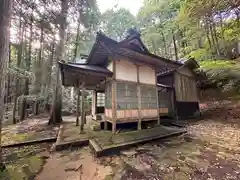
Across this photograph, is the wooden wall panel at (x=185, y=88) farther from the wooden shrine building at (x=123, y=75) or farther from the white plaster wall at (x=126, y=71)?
the white plaster wall at (x=126, y=71)

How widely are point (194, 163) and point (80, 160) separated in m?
3.13

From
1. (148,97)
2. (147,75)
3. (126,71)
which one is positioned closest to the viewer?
(126,71)

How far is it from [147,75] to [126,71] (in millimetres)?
1485

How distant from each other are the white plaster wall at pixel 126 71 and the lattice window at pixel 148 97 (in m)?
0.86

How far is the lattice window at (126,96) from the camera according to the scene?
6.62 meters

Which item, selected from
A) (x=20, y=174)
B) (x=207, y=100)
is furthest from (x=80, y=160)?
(x=207, y=100)

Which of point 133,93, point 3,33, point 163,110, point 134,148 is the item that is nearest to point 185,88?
point 163,110

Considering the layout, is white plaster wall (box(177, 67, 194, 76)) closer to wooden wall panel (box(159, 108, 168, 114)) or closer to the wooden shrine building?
wooden wall panel (box(159, 108, 168, 114))

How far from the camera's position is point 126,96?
6.83 metres

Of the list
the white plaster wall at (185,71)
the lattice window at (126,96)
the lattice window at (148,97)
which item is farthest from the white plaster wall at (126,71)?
the white plaster wall at (185,71)

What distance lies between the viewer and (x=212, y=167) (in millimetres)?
3426

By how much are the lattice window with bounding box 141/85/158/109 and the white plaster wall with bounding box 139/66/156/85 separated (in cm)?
35

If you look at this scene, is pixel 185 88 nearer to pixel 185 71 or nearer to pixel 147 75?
pixel 185 71

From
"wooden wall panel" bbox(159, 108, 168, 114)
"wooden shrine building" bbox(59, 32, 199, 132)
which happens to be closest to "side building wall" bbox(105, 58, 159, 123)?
"wooden shrine building" bbox(59, 32, 199, 132)
